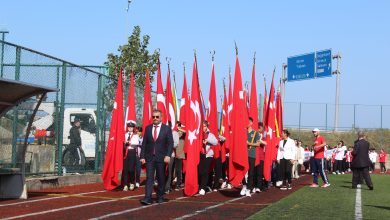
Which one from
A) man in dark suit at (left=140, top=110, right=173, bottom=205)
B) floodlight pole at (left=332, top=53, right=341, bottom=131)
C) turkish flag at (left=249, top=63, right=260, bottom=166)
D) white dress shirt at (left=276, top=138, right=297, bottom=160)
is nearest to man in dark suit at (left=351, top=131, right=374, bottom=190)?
white dress shirt at (left=276, top=138, right=297, bottom=160)

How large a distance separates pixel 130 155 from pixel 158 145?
4.93 meters

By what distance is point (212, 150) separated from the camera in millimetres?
18422

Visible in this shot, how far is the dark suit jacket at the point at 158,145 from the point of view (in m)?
14.8

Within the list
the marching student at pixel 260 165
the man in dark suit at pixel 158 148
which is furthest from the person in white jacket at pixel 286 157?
the man in dark suit at pixel 158 148

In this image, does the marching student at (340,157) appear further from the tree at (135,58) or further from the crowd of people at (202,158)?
the crowd of people at (202,158)

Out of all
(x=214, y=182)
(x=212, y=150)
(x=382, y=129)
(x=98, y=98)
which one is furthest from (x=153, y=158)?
(x=382, y=129)

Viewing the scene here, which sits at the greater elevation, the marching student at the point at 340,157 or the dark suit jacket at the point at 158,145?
the dark suit jacket at the point at 158,145

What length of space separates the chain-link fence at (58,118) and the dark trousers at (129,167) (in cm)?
187

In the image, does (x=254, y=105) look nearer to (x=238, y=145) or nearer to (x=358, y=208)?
(x=238, y=145)

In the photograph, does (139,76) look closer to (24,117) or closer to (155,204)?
(24,117)

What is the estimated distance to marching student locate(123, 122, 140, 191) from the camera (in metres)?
19.4

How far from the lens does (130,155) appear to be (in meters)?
19.6

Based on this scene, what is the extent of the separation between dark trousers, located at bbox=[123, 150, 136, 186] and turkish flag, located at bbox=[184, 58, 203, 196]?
2614 mm

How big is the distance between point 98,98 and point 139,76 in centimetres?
1793
